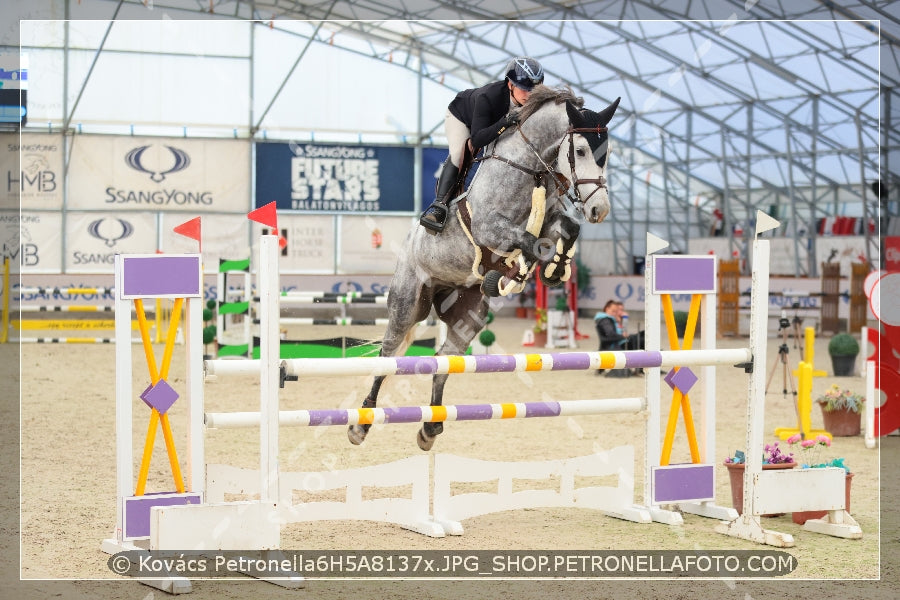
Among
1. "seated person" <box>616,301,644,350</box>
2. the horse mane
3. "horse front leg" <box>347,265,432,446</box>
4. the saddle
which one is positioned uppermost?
the horse mane

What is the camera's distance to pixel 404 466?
A: 4020 millimetres

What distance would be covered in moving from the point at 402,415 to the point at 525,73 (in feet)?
4.33

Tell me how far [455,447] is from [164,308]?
11.9 metres

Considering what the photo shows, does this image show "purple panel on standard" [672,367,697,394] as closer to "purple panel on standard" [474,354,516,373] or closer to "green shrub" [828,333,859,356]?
"purple panel on standard" [474,354,516,373]

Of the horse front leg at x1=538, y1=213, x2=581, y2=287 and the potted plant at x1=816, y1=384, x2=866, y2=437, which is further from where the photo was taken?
the potted plant at x1=816, y1=384, x2=866, y2=437

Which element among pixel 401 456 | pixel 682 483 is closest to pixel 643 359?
pixel 682 483

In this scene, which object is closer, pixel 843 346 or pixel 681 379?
pixel 681 379

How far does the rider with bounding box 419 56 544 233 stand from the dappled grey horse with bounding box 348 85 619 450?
0.05 metres

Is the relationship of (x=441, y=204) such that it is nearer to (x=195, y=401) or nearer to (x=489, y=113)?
(x=489, y=113)

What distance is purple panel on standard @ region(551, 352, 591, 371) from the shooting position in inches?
141

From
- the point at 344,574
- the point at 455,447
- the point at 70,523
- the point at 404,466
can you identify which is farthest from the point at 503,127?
the point at 455,447

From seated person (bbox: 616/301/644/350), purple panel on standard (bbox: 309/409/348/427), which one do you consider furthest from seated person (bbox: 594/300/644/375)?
purple panel on standard (bbox: 309/409/348/427)

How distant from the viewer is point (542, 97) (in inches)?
144

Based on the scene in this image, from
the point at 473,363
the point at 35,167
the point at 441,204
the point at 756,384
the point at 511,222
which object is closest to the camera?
the point at 473,363
